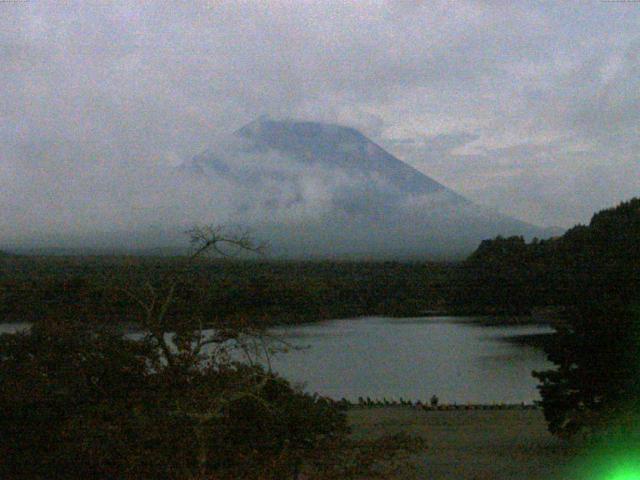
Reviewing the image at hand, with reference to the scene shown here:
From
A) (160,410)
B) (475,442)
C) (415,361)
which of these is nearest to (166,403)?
(160,410)

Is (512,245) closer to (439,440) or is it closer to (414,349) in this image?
(414,349)

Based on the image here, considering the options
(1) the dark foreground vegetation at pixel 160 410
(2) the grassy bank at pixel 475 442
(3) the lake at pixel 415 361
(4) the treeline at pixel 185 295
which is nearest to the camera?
(1) the dark foreground vegetation at pixel 160 410

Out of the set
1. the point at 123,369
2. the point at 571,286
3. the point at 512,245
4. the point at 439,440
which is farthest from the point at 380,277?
the point at 123,369

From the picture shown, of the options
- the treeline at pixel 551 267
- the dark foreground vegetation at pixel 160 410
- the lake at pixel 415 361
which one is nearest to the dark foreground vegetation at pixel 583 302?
the treeline at pixel 551 267

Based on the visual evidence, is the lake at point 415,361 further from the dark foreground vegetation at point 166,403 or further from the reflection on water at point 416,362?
the dark foreground vegetation at point 166,403

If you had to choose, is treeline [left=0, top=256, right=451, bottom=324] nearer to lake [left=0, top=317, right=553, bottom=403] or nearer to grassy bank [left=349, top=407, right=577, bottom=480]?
lake [left=0, top=317, right=553, bottom=403]

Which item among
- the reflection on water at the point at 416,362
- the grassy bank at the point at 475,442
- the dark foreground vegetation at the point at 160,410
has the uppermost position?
the dark foreground vegetation at the point at 160,410

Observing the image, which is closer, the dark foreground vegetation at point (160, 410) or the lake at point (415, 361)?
the dark foreground vegetation at point (160, 410)

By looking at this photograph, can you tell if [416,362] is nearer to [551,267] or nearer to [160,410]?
[551,267]
